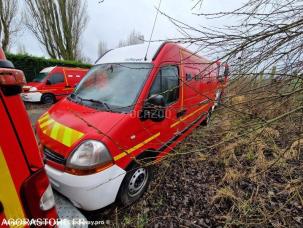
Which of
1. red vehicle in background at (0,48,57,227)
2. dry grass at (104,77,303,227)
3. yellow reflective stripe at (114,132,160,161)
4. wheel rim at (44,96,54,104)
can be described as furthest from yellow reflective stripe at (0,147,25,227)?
wheel rim at (44,96,54,104)

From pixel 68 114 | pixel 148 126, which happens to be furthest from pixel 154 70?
pixel 68 114

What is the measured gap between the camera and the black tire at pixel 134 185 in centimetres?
270

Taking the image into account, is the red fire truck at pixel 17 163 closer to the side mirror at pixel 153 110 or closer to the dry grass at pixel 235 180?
the dry grass at pixel 235 180

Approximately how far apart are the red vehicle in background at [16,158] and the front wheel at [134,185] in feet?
5.09

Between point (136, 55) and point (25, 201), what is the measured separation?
9.23ft

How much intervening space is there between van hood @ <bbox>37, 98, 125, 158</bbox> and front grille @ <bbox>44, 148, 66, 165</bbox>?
0.12ft

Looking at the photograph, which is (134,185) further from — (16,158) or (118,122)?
(16,158)

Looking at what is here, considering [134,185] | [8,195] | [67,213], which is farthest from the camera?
[134,185]

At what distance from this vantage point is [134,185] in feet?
9.50

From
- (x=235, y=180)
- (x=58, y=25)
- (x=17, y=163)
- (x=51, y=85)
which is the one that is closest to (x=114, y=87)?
(x=17, y=163)

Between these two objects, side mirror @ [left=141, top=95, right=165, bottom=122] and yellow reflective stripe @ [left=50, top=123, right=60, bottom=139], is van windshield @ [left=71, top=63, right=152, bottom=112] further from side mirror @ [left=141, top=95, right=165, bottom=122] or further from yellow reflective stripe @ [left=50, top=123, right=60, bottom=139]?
yellow reflective stripe @ [left=50, top=123, right=60, bottom=139]

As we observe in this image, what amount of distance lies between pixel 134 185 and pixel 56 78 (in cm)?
964

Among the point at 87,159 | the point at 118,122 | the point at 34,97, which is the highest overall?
the point at 118,122

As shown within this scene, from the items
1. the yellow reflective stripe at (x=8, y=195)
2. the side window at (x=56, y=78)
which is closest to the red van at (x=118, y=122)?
the yellow reflective stripe at (x=8, y=195)
